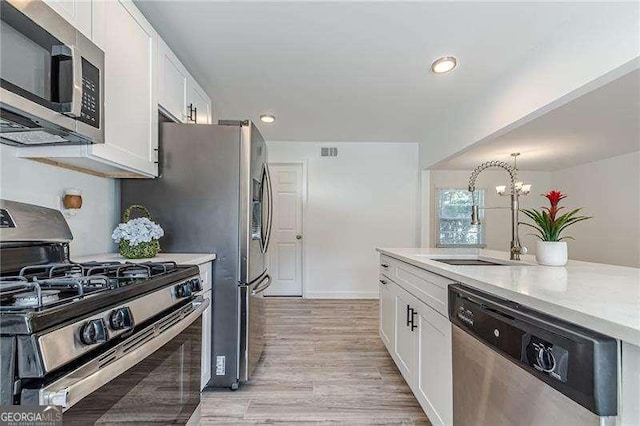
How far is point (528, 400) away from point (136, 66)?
83.3 inches

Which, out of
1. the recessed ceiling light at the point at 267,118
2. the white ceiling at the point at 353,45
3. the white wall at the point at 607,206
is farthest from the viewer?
the white wall at the point at 607,206

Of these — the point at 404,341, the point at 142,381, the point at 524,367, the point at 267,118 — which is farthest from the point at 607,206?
the point at 142,381

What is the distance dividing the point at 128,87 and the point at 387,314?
7.29ft

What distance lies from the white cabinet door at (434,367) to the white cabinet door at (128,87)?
165 centimetres

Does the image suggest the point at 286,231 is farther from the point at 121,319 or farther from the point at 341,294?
the point at 121,319

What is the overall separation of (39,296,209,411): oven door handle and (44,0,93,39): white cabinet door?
1.15 m

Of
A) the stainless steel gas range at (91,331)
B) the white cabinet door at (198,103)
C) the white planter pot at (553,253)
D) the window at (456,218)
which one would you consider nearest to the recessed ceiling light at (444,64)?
the white planter pot at (553,253)

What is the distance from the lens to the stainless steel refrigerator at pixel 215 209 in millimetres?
2090

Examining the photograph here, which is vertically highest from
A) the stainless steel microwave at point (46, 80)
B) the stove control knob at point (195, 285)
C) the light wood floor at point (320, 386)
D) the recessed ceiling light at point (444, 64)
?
the recessed ceiling light at point (444, 64)

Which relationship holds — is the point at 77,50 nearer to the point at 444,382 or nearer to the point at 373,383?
the point at 444,382

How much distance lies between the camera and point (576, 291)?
0.99 metres

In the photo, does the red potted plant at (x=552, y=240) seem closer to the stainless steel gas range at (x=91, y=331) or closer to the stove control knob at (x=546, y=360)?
the stove control knob at (x=546, y=360)

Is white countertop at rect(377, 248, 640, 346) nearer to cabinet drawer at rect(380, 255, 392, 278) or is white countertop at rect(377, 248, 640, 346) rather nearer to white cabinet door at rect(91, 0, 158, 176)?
cabinet drawer at rect(380, 255, 392, 278)

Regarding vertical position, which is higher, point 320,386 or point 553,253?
point 553,253
